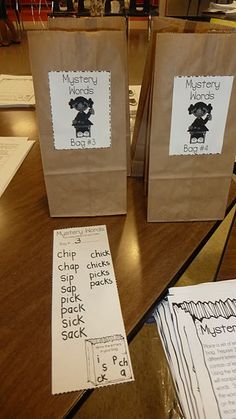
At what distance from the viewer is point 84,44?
19.1 inches

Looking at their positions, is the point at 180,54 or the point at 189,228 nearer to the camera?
the point at 180,54

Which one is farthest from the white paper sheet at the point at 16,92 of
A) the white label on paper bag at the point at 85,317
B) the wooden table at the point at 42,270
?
the white label on paper bag at the point at 85,317

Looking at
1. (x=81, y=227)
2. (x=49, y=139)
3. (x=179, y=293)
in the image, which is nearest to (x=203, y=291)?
(x=179, y=293)

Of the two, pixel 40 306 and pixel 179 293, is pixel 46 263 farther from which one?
pixel 179 293

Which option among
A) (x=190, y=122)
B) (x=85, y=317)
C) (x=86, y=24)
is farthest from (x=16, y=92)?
(x=85, y=317)

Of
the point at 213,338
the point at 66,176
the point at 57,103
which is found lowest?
the point at 213,338

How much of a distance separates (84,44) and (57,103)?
0.10m

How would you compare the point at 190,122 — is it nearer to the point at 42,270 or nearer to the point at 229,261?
the point at 42,270

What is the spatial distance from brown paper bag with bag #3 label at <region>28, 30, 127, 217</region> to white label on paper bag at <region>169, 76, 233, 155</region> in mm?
93

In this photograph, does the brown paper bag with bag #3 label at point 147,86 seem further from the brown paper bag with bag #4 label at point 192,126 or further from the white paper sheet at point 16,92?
the white paper sheet at point 16,92

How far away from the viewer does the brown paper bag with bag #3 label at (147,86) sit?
0.58 meters

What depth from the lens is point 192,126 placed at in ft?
1.81

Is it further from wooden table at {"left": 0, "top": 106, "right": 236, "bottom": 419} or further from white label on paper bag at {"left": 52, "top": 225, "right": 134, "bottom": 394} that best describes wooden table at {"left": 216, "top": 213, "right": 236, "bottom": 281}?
white label on paper bag at {"left": 52, "top": 225, "right": 134, "bottom": 394}

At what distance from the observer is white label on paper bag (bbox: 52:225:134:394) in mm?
415
